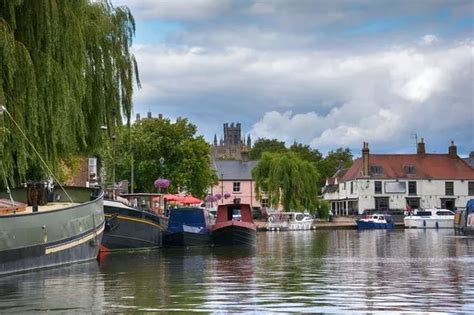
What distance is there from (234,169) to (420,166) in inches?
1119

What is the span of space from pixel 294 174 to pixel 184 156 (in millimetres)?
19082

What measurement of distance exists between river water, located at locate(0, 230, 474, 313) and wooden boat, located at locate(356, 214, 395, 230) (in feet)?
209

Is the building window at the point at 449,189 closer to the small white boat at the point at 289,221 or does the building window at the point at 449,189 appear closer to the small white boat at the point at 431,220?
the small white boat at the point at 431,220

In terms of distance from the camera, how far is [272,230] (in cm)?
8912

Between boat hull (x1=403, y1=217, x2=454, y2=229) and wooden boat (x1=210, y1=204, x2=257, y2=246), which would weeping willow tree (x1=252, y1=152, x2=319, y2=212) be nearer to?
boat hull (x1=403, y1=217, x2=454, y2=229)

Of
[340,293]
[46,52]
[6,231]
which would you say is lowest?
[340,293]

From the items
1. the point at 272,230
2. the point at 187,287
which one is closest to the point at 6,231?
the point at 187,287

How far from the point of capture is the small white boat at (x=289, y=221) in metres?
88.4

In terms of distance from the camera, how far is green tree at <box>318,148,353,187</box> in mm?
142000

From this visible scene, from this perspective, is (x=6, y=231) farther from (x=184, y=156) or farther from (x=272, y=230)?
(x=272, y=230)

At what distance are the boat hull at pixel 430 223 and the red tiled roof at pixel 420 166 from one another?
1532 cm

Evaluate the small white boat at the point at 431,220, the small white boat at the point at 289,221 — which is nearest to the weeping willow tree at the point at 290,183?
the small white boat at the point at 289,221

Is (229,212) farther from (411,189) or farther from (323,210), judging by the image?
(411,189)

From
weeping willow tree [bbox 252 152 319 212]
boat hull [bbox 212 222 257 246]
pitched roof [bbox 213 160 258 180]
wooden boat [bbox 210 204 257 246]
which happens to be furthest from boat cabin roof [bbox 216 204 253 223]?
pitched roof [bbox 213 160 258 180]
